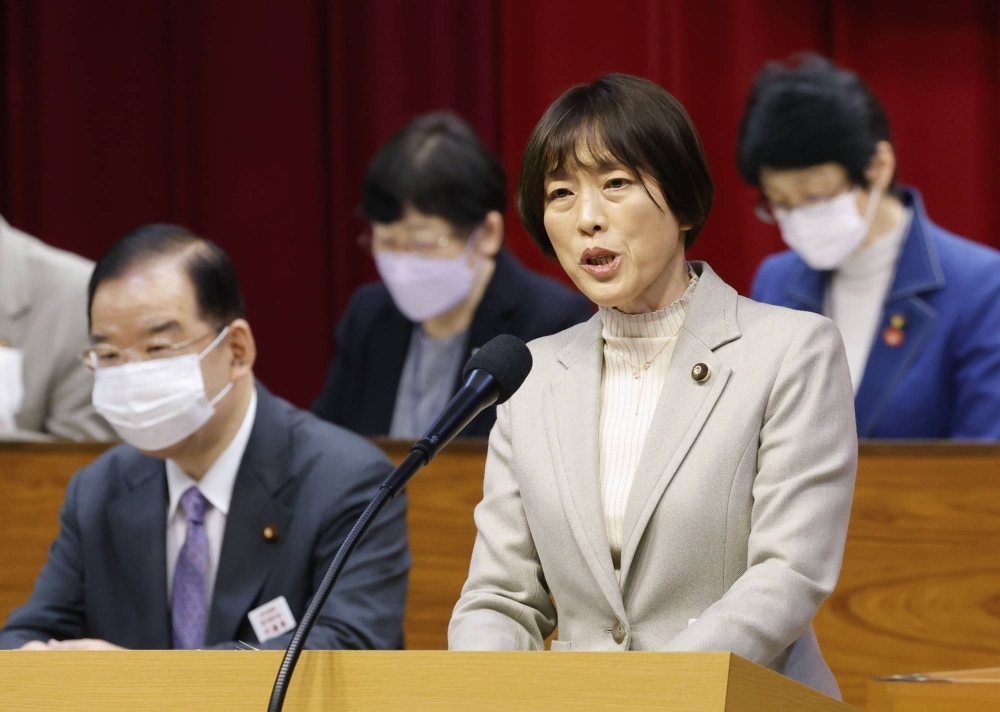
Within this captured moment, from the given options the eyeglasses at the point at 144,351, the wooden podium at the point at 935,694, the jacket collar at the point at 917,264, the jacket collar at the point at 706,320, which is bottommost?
the wooden podium at the point at 935,694

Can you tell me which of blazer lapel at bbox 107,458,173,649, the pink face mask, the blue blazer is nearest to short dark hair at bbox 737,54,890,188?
the blue blazer

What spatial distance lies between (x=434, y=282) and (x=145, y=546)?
3.77ft

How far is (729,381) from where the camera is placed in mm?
1564

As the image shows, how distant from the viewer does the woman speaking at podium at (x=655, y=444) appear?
150cm

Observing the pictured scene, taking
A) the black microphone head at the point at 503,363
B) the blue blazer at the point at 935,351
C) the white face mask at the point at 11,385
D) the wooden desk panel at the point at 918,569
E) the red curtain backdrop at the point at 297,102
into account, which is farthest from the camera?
the red curtain backdrop at the point at 297,102

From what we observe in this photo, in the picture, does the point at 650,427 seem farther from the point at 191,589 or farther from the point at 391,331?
the point at 391,331

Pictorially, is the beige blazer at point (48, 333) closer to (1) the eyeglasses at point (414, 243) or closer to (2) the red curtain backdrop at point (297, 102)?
(1) the eyeglasses at point (414, 243)

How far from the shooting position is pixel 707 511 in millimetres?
1523

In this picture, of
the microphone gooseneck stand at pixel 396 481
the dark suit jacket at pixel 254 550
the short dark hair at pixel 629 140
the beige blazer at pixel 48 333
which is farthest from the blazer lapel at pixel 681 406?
the beige blazer at pixel 48 333

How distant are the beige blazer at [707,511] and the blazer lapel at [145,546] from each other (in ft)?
2.79

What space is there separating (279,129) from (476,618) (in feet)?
10.4

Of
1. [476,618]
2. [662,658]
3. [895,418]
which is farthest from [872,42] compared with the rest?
[662,658]

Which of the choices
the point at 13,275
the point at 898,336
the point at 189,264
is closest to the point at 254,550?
the point at 189,264

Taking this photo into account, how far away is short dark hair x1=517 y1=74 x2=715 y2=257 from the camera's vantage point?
156 centimetres
